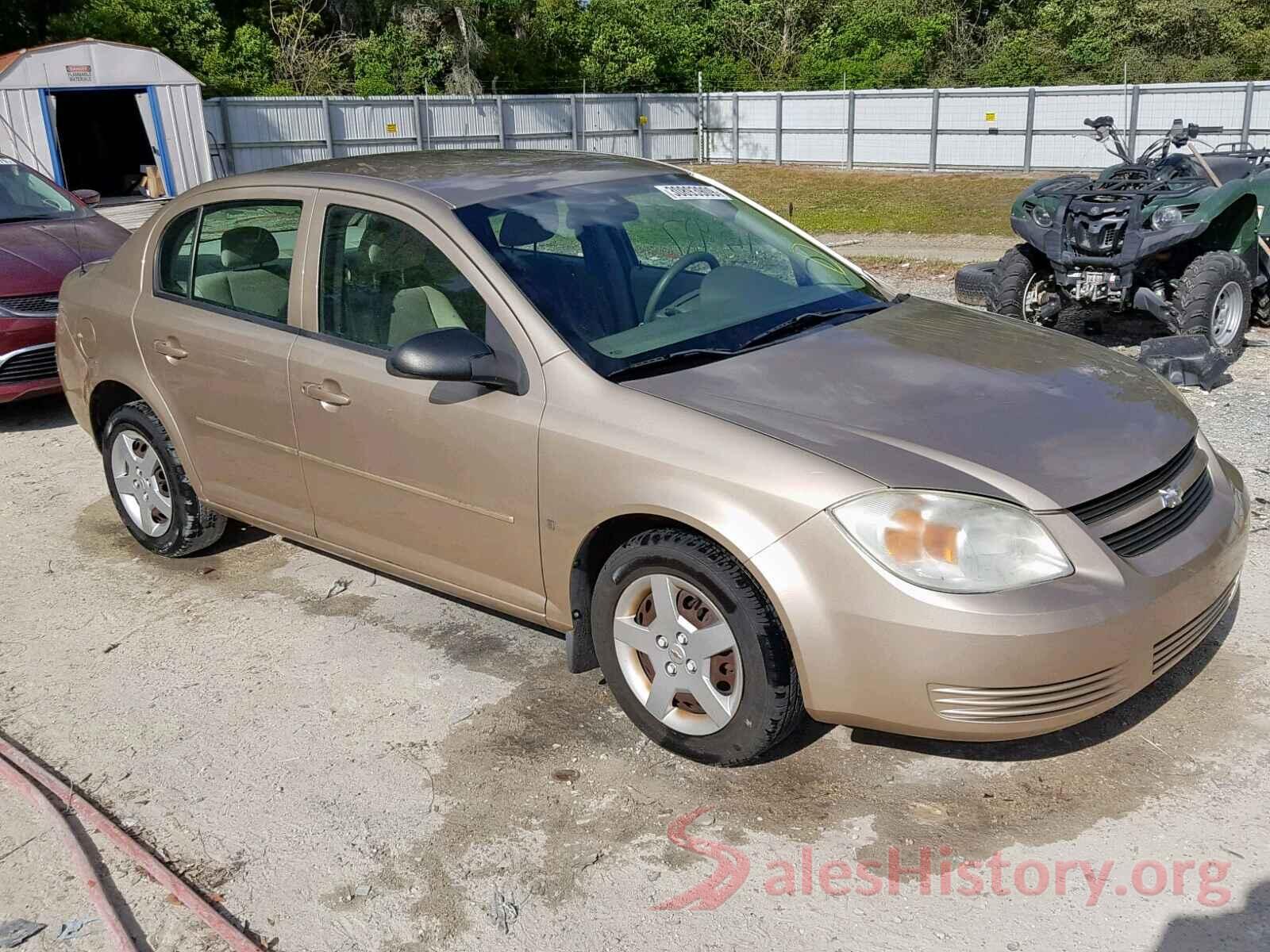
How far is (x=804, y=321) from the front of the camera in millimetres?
4066

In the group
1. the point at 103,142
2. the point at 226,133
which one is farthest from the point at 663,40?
the point at 103,142

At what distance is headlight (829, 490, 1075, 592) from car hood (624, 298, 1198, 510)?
0.05 meters

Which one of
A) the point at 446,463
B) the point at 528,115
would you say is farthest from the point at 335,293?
the point at 528,115

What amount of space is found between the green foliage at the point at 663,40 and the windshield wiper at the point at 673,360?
99.1 feet

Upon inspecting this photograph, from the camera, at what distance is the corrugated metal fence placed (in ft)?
83.7

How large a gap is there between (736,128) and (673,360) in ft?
102

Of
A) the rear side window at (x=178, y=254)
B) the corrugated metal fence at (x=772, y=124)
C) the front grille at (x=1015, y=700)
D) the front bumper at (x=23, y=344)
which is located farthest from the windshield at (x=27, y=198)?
the corrugated metal fence at (x=772, y=124)

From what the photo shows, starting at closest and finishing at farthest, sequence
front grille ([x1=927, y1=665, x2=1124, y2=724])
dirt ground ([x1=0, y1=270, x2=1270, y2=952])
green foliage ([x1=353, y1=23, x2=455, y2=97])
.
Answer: dirt ground ([x1=0, y1=270, x2=1270, y2=952]) → front grille ([x1=927, y1=665, x2=1124, y2=724]) → green foliage ([x1=353, y1=23, x2=455, y2=97])

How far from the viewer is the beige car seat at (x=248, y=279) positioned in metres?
4.45

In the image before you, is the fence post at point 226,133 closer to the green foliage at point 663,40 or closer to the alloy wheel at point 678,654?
the green foliage at point 663,40

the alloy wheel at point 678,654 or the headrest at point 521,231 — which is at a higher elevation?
the headrest at point 521,231

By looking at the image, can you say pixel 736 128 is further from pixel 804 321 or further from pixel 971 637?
pixel 971 637

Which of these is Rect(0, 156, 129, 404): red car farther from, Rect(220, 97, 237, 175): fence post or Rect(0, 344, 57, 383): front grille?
Rect(220, 97, 237, 175): fence post

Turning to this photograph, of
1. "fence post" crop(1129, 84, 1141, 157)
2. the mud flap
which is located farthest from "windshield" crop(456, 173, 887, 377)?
"fence post" crop(1129, 84, 1141, 157)
